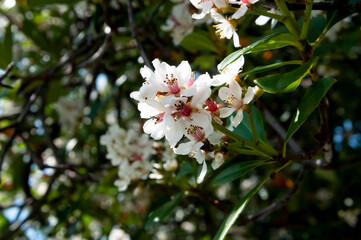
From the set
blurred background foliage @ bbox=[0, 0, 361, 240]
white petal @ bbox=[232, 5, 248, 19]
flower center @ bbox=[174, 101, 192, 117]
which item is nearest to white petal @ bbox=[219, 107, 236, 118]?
flower center @ bbox=[174, 101, 192, 117]

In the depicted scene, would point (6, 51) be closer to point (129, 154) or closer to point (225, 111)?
point (129, 154)

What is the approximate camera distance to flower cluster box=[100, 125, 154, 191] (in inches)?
66.4

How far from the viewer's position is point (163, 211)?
1597 millimetres

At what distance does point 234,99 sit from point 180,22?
0.95 metres

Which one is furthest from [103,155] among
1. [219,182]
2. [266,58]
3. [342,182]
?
[342,182]

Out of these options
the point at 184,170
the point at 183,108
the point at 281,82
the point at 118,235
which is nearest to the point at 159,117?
the point at 183,108

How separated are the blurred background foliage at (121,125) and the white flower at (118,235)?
4 cm

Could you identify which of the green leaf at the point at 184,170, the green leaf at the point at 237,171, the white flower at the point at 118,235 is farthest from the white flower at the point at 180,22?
the white flower at the point at 118,235

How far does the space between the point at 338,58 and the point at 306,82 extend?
46 centimetres

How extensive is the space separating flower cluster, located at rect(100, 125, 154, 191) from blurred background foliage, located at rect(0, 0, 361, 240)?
0.26 meters

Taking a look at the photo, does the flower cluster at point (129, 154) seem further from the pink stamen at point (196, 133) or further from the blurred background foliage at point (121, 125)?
the pink stamen at point (196, 133)

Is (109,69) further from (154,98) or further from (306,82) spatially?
(154,98)

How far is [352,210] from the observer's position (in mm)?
2957

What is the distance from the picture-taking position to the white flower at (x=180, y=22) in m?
1.85
